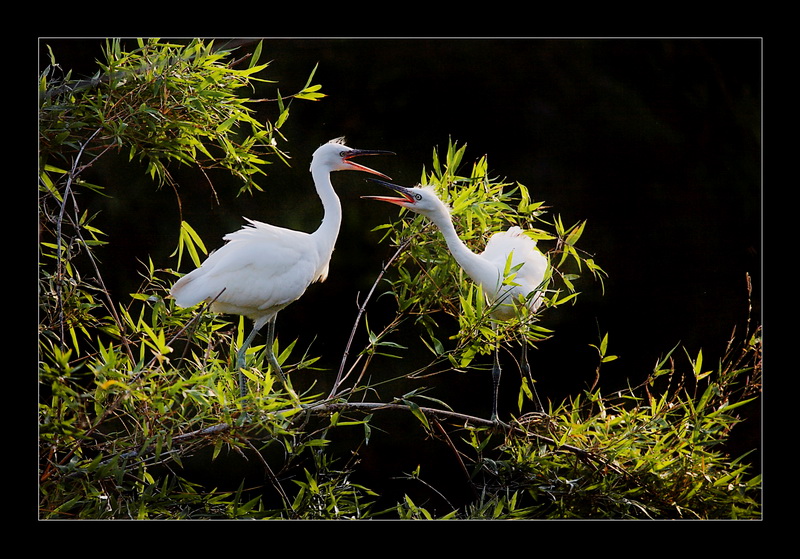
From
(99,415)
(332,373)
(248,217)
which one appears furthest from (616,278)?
(99,415)

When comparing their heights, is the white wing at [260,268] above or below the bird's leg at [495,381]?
above


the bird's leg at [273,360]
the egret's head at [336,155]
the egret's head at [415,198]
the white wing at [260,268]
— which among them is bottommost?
the bird's leg at [273,360]

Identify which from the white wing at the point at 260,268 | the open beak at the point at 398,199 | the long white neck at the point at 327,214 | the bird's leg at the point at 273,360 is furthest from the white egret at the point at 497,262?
the bird's leg at the point at 273,360

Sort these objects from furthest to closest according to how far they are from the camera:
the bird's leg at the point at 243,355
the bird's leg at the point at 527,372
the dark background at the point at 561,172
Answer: the bird's leg at the point at 527,372 → the dark background at the point at 561,172 → the bird's leg at the point at 243,355

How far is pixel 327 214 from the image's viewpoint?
2656mm

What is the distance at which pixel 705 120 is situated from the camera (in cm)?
262

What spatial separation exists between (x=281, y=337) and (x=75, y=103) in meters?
0.85

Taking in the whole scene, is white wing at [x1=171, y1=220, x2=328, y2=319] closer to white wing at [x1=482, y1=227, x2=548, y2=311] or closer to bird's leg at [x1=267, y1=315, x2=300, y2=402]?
bird's leg at [x1=267, y1=315, x2=300, y2=402]

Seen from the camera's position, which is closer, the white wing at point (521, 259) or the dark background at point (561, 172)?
the dark background at point (561, 172)

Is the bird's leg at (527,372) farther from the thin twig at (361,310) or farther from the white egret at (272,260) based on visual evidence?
the white egret at (272,260)

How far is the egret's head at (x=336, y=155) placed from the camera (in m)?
2.60

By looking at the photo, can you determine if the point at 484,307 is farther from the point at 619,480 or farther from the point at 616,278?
the point at 619,480

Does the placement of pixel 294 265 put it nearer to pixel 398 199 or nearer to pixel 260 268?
pixel 260 268

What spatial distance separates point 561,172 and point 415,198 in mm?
417
